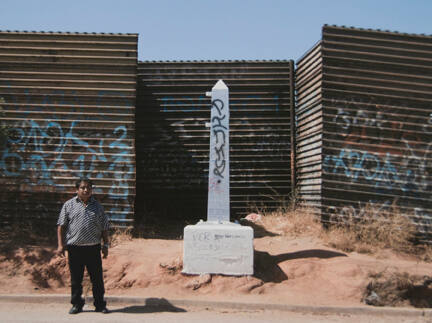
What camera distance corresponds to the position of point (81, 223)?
5.77 m

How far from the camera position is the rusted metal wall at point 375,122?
980cm

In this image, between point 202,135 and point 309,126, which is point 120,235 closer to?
point 202,135

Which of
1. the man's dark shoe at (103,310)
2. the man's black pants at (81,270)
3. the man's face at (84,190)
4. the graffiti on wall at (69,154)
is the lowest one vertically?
the man's dark shoe at (103,310)

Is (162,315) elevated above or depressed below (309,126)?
below

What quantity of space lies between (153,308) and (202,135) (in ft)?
21.5

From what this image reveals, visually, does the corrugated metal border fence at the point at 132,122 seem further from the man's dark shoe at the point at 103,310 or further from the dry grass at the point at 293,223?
the man's dark shoe at the point at 103,310

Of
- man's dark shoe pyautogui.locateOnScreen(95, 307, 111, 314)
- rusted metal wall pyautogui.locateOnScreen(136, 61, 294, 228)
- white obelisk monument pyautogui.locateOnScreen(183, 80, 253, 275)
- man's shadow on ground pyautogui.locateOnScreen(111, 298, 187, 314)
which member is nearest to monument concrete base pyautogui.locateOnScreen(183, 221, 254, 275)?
white obelisk monument pyautogui.locateOnScreen(183, 80, 253, 275)

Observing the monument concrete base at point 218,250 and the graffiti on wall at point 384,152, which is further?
the graffiti on wall at point 384,152

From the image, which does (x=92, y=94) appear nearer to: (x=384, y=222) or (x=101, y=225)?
(x=101, y=225)

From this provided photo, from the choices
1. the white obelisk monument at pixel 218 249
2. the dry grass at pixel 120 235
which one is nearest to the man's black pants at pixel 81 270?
the white obelisk monument at pixel 218 249

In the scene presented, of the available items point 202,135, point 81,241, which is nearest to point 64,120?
point 202,135

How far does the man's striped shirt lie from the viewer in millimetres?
5758

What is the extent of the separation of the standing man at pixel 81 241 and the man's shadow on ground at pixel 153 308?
0.40 meters

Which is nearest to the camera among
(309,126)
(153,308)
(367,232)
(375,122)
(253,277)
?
(153,308)
